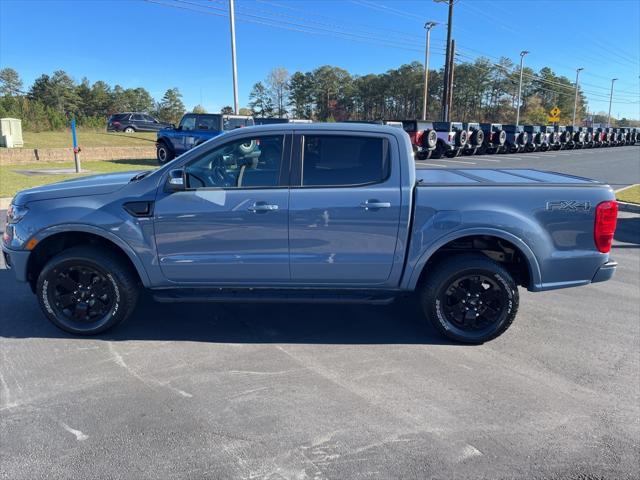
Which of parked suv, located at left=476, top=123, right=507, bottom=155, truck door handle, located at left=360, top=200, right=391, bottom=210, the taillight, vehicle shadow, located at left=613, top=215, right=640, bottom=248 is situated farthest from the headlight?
parked suv, located at left=476, top=123, right=507, bottom=155

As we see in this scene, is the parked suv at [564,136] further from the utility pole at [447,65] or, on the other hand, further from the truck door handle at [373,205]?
the truck door handle at [373,205]

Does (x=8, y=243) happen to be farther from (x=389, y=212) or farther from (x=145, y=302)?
(x=389, y=212)

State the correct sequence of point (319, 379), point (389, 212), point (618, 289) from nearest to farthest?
point (319, 379) → point (389, 212) → point (618, 289)

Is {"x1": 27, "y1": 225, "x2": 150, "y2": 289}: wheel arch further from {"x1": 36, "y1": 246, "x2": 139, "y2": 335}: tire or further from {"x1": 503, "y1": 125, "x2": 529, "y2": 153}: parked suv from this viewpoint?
{"x1": 503, "y1": 125, "x2": 529, "y2": 153}: parked suv

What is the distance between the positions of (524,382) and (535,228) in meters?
1.23

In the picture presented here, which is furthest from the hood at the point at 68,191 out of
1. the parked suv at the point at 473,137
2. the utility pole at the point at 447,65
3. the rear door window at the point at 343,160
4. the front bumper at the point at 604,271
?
the utility pole at the point at 447,65

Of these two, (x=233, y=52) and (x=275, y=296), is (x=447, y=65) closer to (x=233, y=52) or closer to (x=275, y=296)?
(x=233, y=52)

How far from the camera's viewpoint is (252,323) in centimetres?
446

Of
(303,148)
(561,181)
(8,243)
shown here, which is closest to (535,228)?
(561,181)

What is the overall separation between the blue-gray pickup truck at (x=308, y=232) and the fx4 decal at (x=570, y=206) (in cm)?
1

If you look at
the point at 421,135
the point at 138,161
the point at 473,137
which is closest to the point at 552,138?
the point at 473,137

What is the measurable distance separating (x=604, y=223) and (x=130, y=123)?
38666 millimetres

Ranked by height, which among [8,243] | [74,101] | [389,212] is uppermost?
[74,101]

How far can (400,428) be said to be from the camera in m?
2.91
